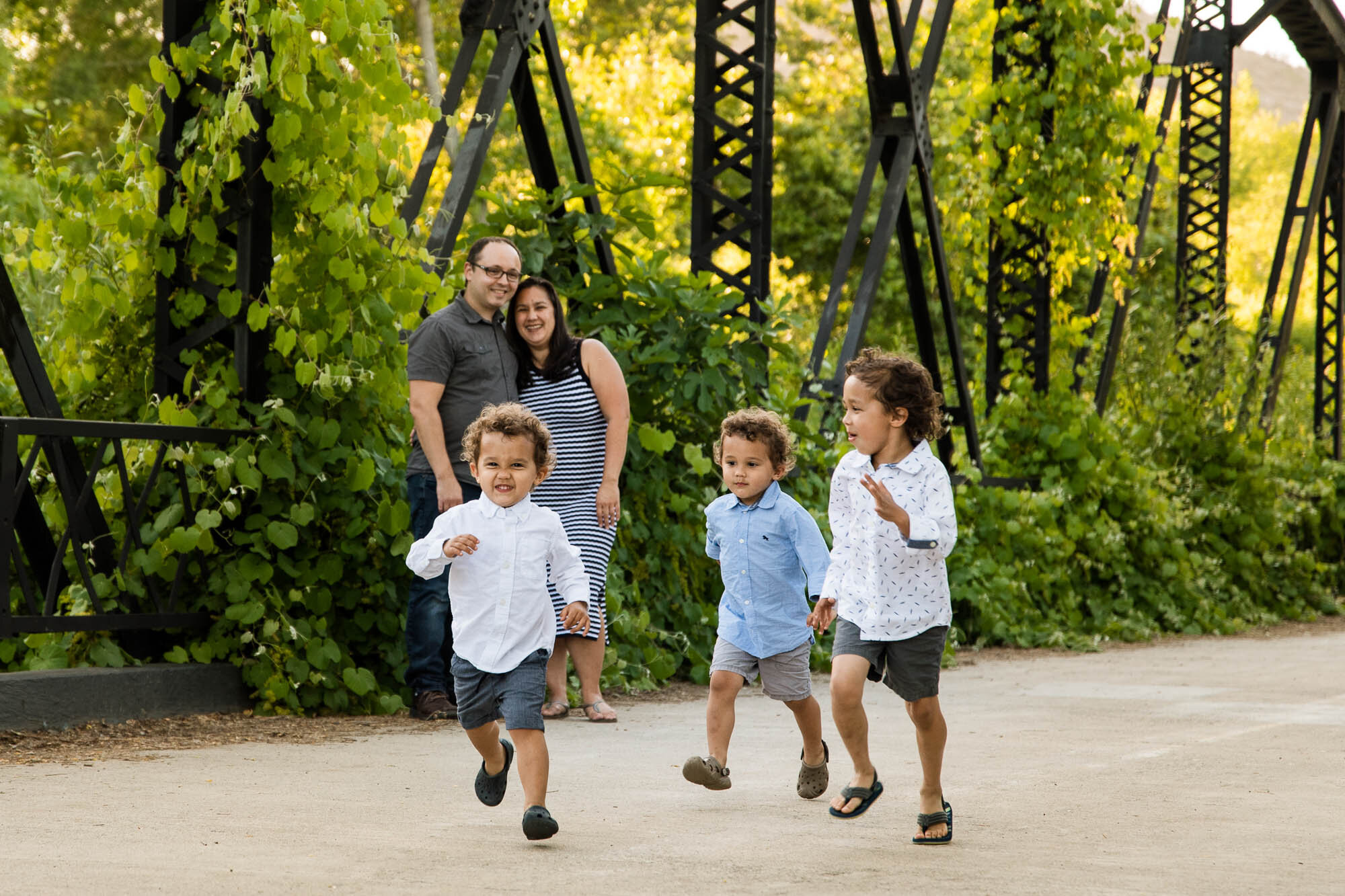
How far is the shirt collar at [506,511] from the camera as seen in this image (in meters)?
4.23

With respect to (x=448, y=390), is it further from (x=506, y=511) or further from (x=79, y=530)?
(x=506, y=511)

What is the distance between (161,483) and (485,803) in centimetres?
280

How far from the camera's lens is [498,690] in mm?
4129

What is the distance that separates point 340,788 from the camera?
464 centimetres

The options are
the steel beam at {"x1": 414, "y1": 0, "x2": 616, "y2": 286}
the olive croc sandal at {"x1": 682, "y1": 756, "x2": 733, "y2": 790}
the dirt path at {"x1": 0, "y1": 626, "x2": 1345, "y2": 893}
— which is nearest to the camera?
the dirt path at {"x1": 0, "y1": 626, "x2": 1345, "y2": 893}

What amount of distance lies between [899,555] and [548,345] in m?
2.52

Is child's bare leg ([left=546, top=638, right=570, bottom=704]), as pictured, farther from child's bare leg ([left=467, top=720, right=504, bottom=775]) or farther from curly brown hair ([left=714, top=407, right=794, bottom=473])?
child's bare leg ([left=467, top=720, right=504, bottom=775])

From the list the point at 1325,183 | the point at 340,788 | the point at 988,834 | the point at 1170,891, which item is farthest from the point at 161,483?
the point at 1325,183

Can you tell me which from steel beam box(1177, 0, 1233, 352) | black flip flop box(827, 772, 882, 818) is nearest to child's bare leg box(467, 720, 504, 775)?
black flip flop box(827, 772, 882, 818)

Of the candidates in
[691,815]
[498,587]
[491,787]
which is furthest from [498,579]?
[691,815]

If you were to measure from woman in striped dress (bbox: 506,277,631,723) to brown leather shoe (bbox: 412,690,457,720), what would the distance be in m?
0.38

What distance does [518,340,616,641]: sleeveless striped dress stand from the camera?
6371 millimetres

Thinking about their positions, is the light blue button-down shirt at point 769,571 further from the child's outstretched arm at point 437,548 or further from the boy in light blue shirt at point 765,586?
the child's outstretched arm at point 437,548

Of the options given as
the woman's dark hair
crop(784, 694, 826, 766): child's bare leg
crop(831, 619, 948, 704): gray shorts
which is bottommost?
crop(784, 694, 826, 766): child's bare leg
